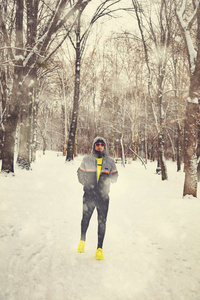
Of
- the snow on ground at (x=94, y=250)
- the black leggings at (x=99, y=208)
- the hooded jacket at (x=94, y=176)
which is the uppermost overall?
the hooded jacket at (x=94, y=176)

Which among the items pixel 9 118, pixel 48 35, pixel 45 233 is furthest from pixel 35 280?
pixel 48 35

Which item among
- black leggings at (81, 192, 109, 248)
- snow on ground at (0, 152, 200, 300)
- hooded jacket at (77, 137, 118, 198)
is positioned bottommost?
snow on ground at (0, 152, 200, 300)

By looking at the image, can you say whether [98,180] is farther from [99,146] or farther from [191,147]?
[191,147]

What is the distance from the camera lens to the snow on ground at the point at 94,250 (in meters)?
2.57

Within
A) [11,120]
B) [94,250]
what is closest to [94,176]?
[94,250]

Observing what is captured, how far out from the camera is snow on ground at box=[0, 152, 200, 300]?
2574 millimetres

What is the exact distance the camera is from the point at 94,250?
3.66 metres

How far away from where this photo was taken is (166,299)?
2457mm

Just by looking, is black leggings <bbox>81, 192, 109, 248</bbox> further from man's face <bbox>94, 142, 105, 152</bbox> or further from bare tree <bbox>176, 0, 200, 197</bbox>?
bare tree <bbox>176, 0, 200, 197</bbox>

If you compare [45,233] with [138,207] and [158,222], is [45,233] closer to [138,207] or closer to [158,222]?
[158,222]

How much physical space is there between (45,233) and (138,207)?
3.27 metres

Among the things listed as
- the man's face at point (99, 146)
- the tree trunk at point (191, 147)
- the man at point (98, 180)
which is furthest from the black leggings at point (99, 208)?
the tree trunk at point (191, 147)

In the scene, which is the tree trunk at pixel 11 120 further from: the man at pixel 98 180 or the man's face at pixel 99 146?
the man's face at pixel 99 146

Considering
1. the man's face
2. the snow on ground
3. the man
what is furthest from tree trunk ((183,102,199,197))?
the man's face
